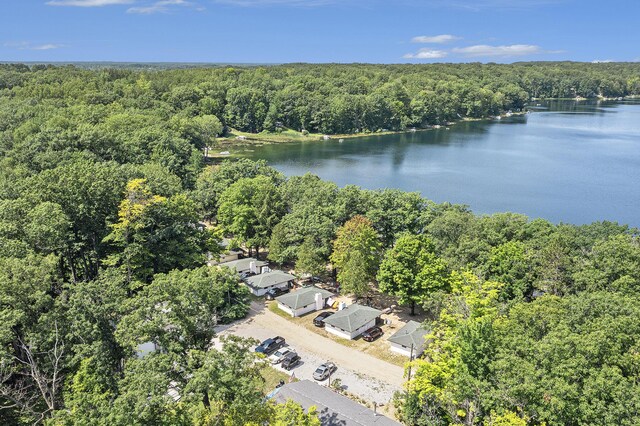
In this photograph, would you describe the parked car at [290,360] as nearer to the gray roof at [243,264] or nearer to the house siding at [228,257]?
the gray roof at [243,264]

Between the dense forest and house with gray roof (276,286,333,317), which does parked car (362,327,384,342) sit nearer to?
the dense forest

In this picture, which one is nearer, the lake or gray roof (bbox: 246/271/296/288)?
gray roof (bbox: 246/271/296/288)

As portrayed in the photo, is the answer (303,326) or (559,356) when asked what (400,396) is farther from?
(303,326)

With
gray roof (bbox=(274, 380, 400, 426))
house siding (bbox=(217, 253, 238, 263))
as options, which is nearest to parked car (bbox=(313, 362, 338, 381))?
gray roof (bbox=(274, 380, 400, 426))

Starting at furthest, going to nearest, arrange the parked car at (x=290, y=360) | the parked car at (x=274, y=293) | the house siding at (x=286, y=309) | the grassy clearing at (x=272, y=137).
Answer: the grassy clearing at (x=272, y=137), the parked car at (x=274, y=293), the house siding at (x=286, y=309), the parked car at (x=290, y=360)

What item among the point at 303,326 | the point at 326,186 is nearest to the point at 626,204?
the point at 326,186

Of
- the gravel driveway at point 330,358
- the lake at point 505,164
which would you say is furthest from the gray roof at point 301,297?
the lake at point 505,164
